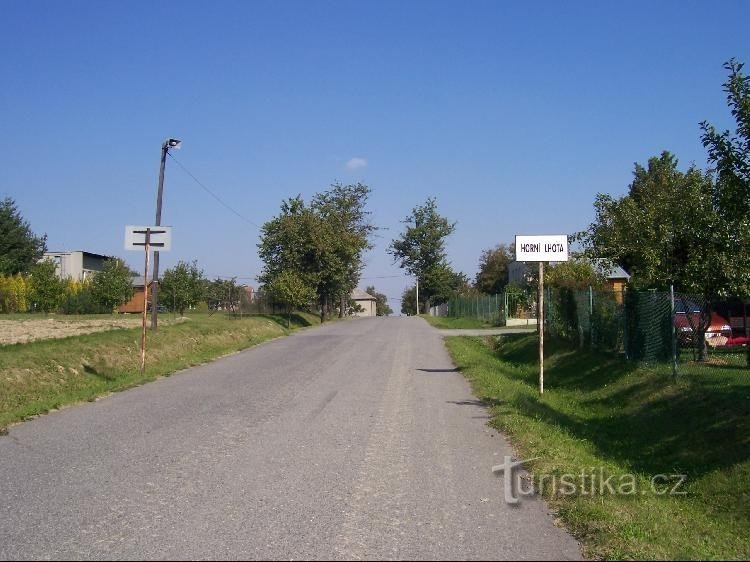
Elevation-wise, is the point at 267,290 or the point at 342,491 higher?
the point at 267,290

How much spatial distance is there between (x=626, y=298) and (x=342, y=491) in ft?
37.7

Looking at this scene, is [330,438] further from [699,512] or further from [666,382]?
[666,382]

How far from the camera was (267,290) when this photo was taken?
54250 millimetres

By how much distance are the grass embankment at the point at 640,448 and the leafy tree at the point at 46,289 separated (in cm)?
4601

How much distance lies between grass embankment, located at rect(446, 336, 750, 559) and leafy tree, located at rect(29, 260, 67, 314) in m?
46.0

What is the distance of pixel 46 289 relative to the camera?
54625mm

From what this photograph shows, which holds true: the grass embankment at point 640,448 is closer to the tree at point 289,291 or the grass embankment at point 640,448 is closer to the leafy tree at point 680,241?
the leafy tree at point 680,241

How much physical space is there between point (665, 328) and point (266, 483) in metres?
9.51

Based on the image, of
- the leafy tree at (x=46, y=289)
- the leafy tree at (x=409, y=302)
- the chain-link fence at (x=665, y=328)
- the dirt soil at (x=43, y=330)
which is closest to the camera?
the chain-link fence at (x=665, y=328)

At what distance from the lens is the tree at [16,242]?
6706 centimetres

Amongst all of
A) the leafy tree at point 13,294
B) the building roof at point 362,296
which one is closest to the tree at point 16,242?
the leafy tree at point 13,294

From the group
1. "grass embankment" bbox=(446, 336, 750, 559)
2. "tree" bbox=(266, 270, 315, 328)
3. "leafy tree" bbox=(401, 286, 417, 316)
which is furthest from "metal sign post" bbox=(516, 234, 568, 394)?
"leafy tree" bbox=(401, 286, 417, 316)

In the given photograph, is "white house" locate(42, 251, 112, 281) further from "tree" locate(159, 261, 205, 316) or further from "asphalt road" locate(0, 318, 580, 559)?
"asphalt road" locate(0, 318, 580, 559)

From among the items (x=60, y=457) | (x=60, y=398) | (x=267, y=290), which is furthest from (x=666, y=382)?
(x=267, y=290)
